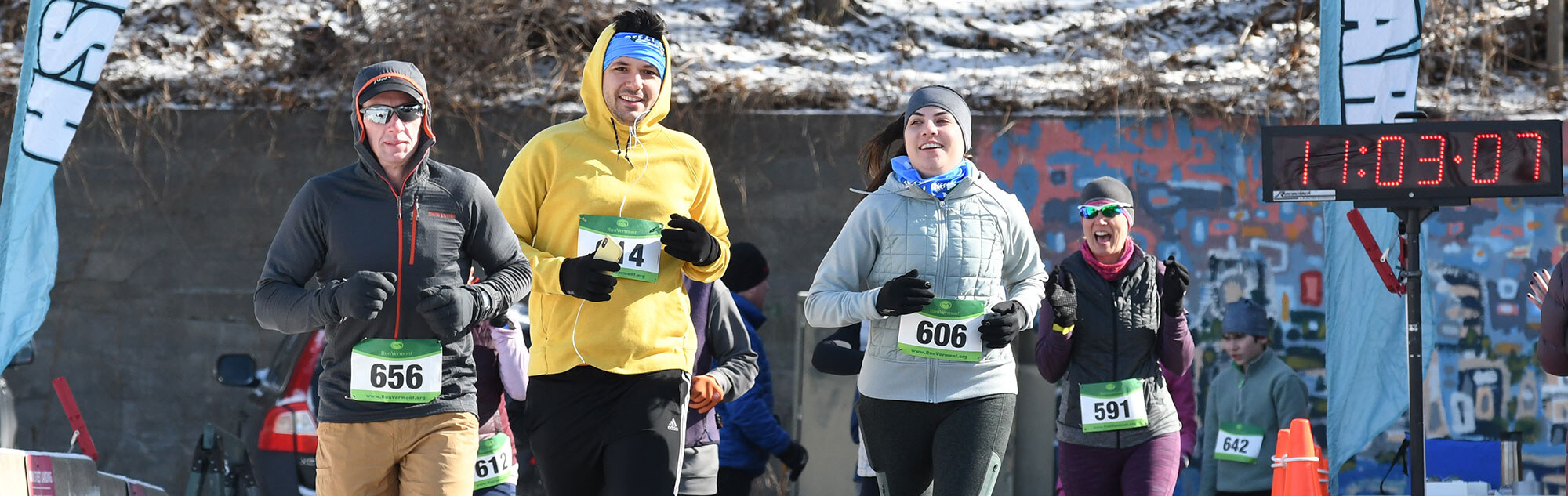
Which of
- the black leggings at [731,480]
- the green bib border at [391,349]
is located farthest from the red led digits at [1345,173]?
the green bib border at [391,349]

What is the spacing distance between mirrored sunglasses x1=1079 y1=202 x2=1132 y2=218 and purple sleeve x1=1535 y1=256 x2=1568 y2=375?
1.55 m

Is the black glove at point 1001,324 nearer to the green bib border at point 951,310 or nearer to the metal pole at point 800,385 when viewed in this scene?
the green bib border at point 951,310

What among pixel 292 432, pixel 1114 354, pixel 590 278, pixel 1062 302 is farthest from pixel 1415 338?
pixel 292 432

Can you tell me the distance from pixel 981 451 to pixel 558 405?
4.40 feet

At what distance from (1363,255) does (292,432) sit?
221 inches

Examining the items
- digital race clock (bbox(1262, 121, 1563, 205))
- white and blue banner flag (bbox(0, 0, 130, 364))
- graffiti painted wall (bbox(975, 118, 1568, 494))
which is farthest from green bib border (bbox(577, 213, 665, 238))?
graffiti painted wall (bbox(975, 118, 1568, 494))

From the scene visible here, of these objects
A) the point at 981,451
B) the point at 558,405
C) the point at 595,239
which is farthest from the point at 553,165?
Result: the point at 981,451

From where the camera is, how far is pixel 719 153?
A: 10.6m

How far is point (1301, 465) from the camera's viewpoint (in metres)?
7.07

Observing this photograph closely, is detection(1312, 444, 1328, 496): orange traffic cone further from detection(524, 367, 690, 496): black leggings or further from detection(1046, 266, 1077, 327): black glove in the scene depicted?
detection(524, 367, 690, 496): black leggings

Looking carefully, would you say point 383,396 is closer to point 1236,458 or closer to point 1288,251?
point 1236,458

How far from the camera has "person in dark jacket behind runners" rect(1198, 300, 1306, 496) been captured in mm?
7785

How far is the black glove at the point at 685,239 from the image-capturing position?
15.5 ft

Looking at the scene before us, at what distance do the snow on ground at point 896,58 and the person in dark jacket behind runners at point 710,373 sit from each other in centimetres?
483
